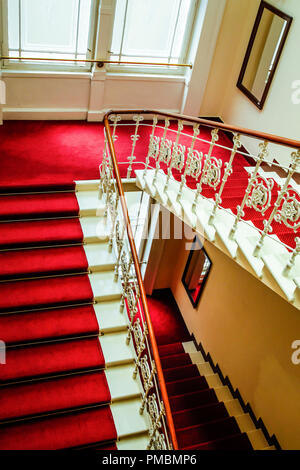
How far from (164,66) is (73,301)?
4553mm

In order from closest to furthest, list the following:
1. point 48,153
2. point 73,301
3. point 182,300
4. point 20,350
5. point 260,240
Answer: point 260,240, point 20,350, point 73,301, point 48,153, point 182,300

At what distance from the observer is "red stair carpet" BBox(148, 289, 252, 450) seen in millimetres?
6340

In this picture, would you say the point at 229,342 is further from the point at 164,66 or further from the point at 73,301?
the point at 164,66

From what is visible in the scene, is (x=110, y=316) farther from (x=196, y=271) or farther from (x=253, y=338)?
(x=196, y=271)

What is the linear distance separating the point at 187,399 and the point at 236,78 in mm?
5291

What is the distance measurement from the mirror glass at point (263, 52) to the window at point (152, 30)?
106cm

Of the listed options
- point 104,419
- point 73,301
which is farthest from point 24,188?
point 104,419

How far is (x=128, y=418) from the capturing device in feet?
15.7

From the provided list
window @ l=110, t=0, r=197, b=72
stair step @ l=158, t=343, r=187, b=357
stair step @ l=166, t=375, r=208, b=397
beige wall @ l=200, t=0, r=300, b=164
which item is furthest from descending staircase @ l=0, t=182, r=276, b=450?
beige wall @ l=200, t=0, r=300, b=164

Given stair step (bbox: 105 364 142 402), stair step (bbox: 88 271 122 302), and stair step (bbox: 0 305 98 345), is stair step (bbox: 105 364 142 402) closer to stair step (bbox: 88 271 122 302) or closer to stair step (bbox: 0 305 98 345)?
stair step (bbox: 0 305 98 345)

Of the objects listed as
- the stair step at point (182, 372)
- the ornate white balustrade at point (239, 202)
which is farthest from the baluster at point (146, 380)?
the stair step at point (182, 372)

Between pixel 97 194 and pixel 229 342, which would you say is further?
pixel 229 342

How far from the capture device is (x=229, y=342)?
7.56 m

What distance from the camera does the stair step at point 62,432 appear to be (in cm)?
450
